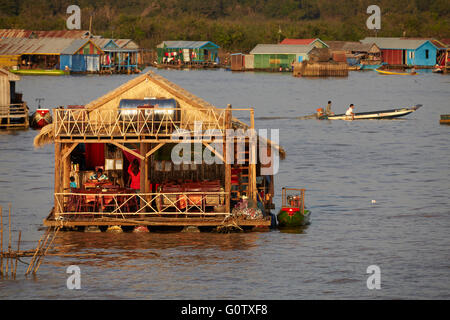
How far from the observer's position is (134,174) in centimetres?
3216

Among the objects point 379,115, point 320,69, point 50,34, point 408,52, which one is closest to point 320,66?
point 320,69

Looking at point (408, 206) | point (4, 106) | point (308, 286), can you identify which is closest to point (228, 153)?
point (308, 286)

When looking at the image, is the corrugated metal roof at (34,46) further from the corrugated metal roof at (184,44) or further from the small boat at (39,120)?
the small boat at (39,120)

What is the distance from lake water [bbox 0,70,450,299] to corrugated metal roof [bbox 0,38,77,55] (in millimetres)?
79393

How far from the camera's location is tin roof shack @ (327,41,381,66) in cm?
16850

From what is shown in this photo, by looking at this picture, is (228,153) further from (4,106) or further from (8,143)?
(4,106)

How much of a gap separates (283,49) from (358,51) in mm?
17996

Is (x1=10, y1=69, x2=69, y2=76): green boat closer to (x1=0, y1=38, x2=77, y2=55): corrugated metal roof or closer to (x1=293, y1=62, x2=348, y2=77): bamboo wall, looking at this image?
(x1=0, y1=38, x2=77, y2=55): corrugated metal roof

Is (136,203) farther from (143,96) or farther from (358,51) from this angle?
(358,51)

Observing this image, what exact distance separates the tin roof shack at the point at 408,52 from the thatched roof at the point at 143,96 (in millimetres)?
141120

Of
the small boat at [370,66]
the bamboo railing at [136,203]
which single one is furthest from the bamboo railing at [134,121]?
the small boat at [370,66]

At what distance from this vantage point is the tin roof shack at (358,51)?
6634 inches

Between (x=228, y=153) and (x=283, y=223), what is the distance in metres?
3.55

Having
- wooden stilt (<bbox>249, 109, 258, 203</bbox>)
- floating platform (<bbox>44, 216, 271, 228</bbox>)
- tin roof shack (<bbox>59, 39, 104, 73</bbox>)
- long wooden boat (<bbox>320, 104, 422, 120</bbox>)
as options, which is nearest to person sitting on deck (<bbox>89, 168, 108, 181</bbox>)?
floating platform (<bbox>44, 216, 271, 228</bbox>)
